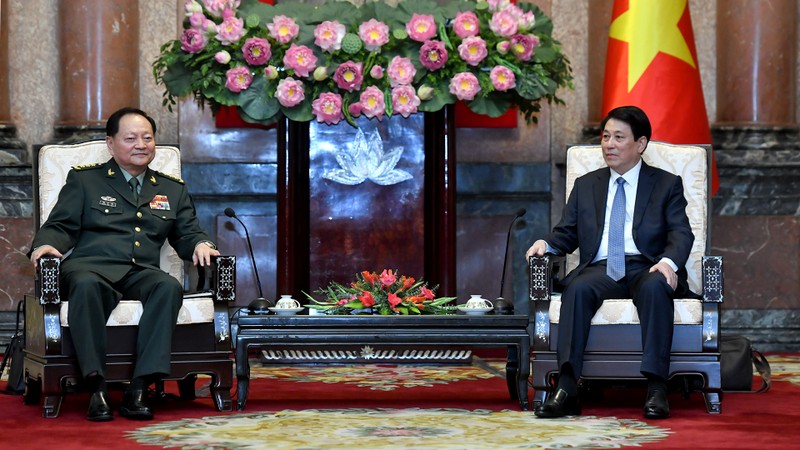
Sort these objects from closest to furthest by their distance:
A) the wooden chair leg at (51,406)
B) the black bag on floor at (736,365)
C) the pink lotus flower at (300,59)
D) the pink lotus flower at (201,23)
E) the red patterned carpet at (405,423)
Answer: the red patterned carpet at (405,423)
the wooden chair leg at (51,406)
the black bag on floor at (736,365)
the pink lotus flower at (300,59)
the pink lotus flower at (201,23)

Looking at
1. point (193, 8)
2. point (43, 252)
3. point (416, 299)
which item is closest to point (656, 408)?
point (416, 299)

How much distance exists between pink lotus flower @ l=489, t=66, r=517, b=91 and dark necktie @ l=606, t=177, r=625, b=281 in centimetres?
104

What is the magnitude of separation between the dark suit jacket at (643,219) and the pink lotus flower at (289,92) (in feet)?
4.80

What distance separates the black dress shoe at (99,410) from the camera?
464cm

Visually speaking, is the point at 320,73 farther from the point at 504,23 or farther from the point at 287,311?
the point at 287,311

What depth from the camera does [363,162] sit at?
6656 millimetres

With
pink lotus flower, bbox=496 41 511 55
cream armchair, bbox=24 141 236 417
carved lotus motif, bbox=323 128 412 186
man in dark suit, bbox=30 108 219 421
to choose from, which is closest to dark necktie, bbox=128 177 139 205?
man in dark suit, bbox=30 108 219 421

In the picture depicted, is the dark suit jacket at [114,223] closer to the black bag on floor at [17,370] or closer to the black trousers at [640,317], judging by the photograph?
the black bag on floor at [17,370]

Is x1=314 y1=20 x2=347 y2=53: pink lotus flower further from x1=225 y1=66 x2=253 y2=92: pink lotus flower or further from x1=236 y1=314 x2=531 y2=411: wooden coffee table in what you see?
x1=236 y1=314 x2=531 y2=411: wooden coffee table

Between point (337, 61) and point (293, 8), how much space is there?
37 centimetres

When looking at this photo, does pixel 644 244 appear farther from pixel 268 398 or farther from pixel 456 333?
pixel 268 398

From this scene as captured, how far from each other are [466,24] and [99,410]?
2596mm

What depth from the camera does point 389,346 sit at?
507 cm

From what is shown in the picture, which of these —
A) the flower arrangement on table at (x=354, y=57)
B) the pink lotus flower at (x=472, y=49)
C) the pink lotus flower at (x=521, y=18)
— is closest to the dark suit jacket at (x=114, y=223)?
the flower arrangement on table at (x=354, y=57)
